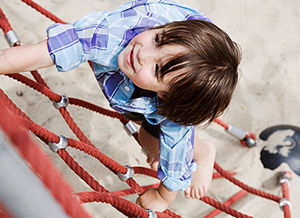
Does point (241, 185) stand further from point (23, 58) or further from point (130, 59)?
point (23, 58)

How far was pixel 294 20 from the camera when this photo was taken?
174cm

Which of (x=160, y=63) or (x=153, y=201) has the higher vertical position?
(x=160, y=63)

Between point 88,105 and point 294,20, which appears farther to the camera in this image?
point 294,20

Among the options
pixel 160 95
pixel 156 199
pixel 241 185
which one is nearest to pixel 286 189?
pixel 241 185

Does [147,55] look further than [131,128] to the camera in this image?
No

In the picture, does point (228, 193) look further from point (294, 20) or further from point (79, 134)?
point (294, 20)

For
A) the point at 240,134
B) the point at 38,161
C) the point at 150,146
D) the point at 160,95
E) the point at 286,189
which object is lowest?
the point at 286,189

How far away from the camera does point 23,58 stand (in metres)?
0.73

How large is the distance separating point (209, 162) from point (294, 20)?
3.26 ft

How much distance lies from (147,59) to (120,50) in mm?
115

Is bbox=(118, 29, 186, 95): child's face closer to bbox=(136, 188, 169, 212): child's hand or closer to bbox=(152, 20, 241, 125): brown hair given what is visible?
bbox=(152, 20, 241, 125): brown hair

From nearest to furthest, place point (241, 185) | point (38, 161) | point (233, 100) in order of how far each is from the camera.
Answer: point (38, 161) < point (241, 185) < point (233, 100)

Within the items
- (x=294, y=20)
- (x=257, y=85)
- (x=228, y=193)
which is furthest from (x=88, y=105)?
(x=294, y=20)

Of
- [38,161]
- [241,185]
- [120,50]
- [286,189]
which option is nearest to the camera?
[38,161]
